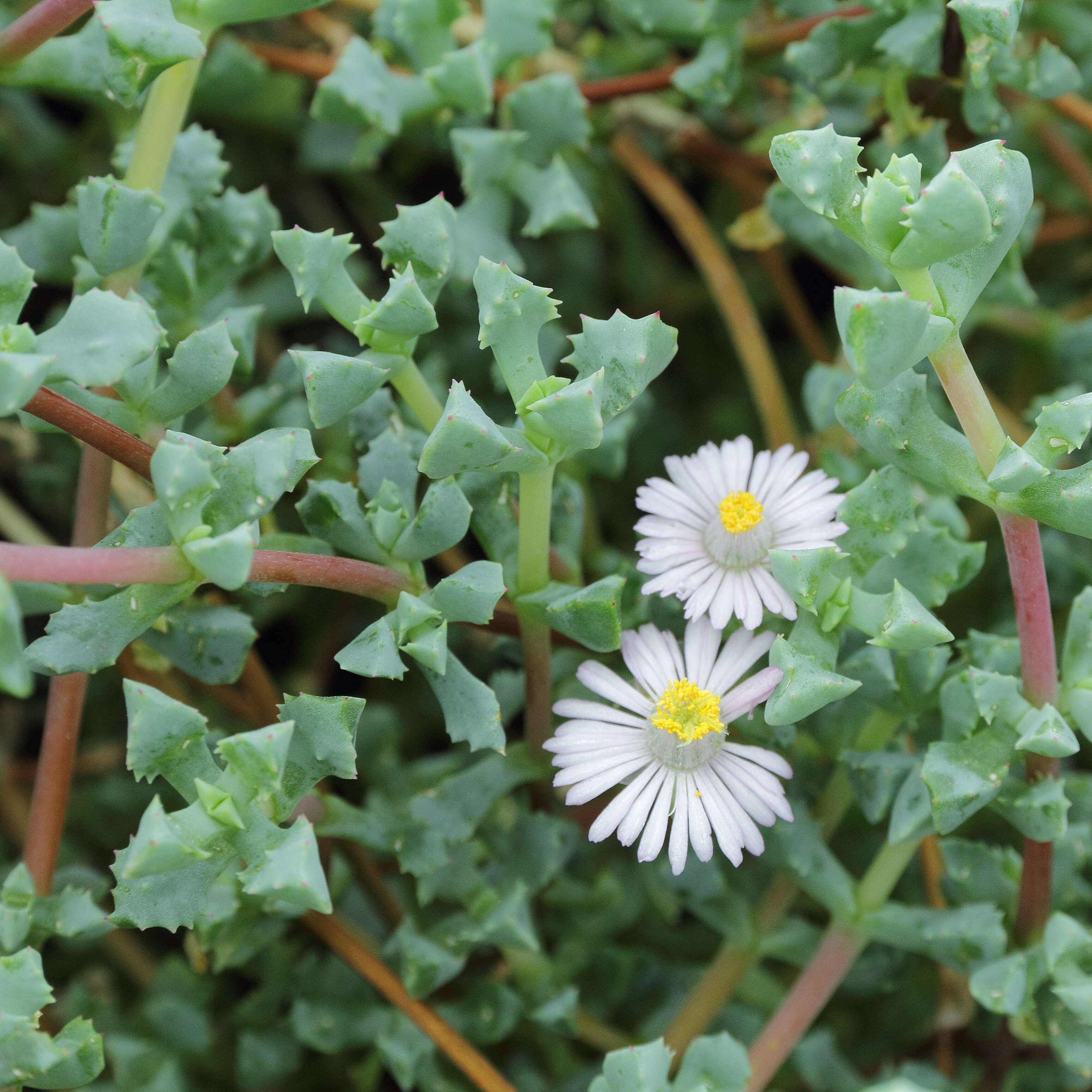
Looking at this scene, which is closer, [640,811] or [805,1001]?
[640,811]

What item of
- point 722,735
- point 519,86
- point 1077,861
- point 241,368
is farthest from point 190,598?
point 1077,861

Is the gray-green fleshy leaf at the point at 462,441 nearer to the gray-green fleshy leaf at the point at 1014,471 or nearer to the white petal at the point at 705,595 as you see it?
the white petal at the point at 705,595

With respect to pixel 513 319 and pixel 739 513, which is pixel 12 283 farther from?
pixel 739 513

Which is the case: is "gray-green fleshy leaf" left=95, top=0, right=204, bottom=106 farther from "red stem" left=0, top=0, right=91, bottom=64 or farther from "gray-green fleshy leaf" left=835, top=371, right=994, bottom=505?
"gray-green fleshy leaf" left=835, top=371, right=994, bottom=505

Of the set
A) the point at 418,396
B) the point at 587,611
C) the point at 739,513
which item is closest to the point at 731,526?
the point at 739,513

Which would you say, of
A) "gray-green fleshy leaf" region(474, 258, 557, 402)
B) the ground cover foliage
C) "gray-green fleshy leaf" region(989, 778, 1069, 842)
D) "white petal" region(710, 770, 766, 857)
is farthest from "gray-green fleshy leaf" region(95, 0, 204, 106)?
"gray-green fleshy leaf" region(989, 778, 1069, 842)
